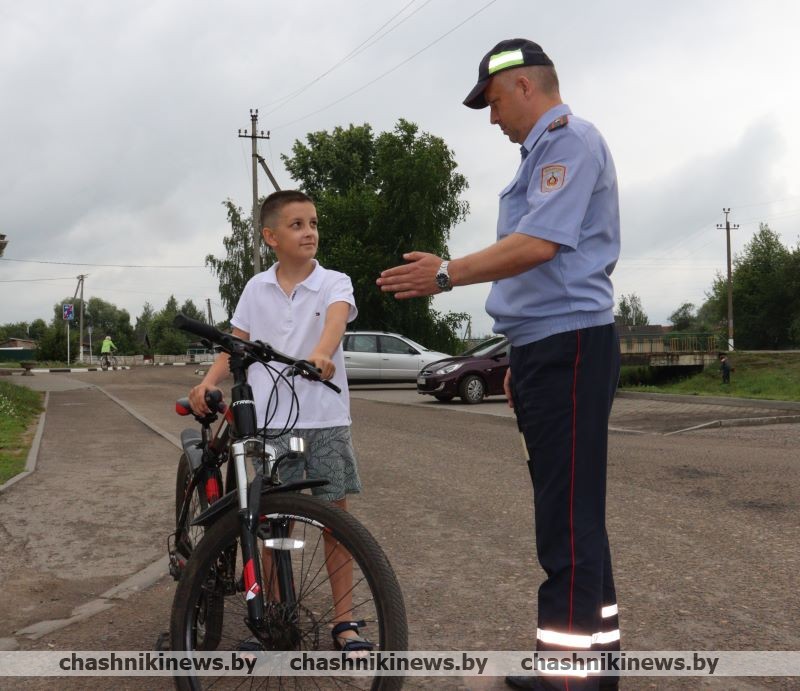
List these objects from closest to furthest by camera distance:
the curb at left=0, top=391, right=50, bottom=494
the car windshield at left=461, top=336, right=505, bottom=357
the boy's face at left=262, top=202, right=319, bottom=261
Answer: the boy's face at left=262, top=202, right=319, bottom=261, the curb at left=0, top=391, right=50, bottom=494, the car windshield at left=461, top=336, right=505, bottom=357

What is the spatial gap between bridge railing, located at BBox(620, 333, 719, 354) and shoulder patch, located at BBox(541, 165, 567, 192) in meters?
28.3

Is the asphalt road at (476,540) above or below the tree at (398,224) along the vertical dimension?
below

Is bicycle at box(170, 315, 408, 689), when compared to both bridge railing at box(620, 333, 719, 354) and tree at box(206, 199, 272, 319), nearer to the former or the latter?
bridge railing at box(620, 333, 719, 354)

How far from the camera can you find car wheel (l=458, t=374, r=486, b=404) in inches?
734

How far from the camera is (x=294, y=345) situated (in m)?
3.34

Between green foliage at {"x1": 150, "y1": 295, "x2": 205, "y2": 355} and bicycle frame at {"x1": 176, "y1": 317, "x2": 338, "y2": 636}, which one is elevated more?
green foliage at {"x1": 150, "y1": 295, "x2": 205, "y2": 355}

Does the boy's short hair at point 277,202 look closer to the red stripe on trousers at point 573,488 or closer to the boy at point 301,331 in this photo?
the boy at point 301,331

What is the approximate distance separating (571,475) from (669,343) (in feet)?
102

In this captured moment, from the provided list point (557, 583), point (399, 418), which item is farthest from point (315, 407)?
point (399, 418)

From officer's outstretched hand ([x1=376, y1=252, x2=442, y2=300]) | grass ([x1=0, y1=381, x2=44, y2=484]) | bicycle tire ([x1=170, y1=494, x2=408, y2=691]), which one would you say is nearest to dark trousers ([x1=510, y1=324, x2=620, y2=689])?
officer's outstretched hand ([x1=376, y1=252, x2=442, y2=300])

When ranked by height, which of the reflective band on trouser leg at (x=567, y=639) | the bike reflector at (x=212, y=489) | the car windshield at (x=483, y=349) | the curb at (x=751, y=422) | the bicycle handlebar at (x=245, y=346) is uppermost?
the car windshield at (x=483, y=349)

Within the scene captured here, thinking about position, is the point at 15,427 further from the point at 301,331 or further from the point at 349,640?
the point at 349,640

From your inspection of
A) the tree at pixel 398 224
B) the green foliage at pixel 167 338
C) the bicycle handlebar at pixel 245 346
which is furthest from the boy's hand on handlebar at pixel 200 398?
the green foliage at pixel 167 338

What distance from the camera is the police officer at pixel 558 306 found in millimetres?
2553
